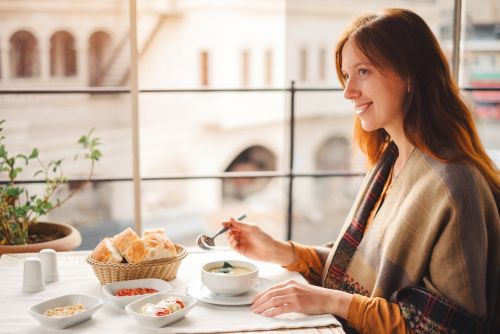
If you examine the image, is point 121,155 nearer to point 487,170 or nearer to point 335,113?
point 335,113

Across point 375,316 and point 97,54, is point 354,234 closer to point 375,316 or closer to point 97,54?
point 375,316

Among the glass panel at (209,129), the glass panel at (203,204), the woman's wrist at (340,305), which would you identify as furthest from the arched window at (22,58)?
the woman's wrist at (340,305)

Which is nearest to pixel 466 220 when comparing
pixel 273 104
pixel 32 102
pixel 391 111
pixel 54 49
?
pixel 391 111

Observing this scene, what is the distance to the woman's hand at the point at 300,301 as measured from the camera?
4.10 feet

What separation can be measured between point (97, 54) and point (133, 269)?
17.9 meters

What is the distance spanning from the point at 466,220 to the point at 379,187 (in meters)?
0.40

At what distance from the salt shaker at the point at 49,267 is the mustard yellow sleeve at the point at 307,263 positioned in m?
0.58

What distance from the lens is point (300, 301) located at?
1257 mm

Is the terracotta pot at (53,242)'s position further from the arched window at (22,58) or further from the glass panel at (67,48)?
the arched window at (22,58)

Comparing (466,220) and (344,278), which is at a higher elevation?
(466,220)

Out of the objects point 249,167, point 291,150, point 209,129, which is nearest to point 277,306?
point 291,150

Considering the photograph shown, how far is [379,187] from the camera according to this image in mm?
1618

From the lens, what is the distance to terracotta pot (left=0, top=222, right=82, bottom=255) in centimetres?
192

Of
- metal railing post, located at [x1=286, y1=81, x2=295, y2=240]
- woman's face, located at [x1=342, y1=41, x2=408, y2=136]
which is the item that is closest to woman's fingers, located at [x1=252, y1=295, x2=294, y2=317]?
woman's face, located at [x1=342, y1=41, x2=408, y2=136]
